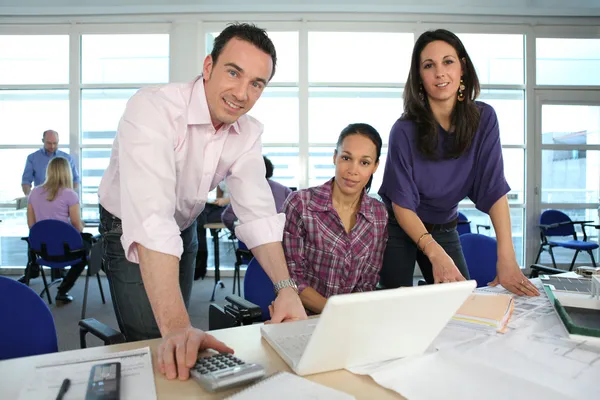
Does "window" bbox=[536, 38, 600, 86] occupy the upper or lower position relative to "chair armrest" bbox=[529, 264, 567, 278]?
upper

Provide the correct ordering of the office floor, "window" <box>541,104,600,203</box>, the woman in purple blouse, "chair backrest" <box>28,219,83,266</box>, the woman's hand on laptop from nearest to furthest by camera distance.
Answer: the woman's hand on laptop, the woman in purple blouse, the office floor, "chair backrest" <box>28,219,83,266</box>, "window" <box>541,104,600,203</box>

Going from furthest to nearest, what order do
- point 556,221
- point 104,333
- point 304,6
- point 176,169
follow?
point 556,221, point 304,6, point 176,169, point 104,333

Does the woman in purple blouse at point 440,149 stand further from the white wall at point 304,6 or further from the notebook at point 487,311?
the white wall at point 304,6

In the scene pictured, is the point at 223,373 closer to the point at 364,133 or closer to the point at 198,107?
the point at 198,107

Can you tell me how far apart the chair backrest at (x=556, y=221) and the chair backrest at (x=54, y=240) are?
4788mm

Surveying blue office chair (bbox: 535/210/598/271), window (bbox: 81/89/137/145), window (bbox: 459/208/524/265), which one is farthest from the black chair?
blue office chair (bbox: 535/210/598/271)

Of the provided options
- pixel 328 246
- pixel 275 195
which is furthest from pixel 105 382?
pixel 275 195

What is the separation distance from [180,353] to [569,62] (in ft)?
20.8

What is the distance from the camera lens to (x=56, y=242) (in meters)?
3.71

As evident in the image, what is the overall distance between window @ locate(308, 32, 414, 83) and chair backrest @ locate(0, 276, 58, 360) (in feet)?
15.2

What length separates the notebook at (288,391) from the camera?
70cm

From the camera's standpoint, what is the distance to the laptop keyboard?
0.89 meters

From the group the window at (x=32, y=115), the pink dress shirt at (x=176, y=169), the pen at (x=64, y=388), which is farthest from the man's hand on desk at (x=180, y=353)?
the window at (x=32, y=115)

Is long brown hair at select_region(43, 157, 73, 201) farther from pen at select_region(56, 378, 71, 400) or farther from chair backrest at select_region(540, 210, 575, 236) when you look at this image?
chair backrest at select_region(540, 210, 575, 236)
